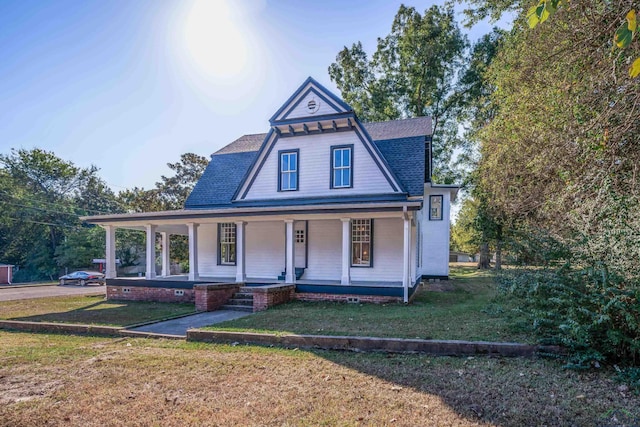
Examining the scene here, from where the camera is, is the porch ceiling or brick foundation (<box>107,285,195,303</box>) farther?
brick foundation (<box>107,285,195,303</box>)

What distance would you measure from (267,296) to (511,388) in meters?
7.23

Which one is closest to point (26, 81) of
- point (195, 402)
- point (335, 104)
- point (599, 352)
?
point (335, 104)

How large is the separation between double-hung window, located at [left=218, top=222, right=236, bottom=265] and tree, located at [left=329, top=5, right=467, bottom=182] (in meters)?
19.1

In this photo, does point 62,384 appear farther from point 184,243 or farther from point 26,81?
point 184,243

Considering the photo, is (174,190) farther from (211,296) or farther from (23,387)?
(23,387)

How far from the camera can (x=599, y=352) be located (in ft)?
15.7

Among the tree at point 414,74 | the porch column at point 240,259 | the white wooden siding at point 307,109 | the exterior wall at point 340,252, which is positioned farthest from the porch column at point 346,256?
the tree at point 414,74

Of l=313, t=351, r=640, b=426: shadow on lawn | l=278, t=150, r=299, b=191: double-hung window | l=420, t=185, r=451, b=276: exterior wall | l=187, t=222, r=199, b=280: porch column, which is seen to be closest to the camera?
l=313, t=351, r=640, b=426: shadow on lawn

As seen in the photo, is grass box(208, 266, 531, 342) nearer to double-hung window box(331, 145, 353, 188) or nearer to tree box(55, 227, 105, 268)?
double-hung window box(331, 145, 353, 188)

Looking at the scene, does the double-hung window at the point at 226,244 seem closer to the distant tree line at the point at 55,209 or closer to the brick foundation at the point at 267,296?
the brick foundation at the point at 267,296

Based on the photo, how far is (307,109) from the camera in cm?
1409

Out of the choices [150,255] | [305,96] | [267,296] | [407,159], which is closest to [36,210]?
[150,255]

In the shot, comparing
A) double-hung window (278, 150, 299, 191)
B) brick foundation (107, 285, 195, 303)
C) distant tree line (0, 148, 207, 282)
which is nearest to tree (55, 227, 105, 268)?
distant tree line (0, 148, 207, 282)

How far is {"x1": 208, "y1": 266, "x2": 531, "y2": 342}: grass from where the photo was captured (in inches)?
254
